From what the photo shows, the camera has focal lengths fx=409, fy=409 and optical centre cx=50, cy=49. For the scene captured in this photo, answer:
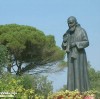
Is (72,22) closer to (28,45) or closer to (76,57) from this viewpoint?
(76,57)

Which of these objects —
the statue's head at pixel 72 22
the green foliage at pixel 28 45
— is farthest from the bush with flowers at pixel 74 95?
the green foliage at pixel 28 45

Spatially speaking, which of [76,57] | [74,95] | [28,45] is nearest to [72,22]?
[76,57]

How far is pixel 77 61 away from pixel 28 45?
16.2m

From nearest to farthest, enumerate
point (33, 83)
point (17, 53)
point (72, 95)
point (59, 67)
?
1. point (72, 95)
2. point (33, 83)
3. point (17, 53)
4. point (59, 67)

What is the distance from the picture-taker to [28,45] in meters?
24.2

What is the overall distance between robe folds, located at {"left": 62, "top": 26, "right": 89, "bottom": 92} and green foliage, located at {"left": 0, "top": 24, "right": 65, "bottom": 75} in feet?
→ 50.0

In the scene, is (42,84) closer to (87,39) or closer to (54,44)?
(54,44)

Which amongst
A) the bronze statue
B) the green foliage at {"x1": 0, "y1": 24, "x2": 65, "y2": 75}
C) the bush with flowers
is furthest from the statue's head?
the green foliage at {"x1": 0, "y1": 24, "x2": 65, "y2": 75}

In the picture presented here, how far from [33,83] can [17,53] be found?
269 centimetres

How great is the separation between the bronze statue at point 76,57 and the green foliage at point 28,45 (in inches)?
598

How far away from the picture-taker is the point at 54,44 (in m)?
25.1

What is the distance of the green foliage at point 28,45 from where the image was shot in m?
23.4

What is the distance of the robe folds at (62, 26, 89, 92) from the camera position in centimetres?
796

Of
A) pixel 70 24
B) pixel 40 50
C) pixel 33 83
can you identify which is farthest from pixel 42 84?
pixel 70 24
